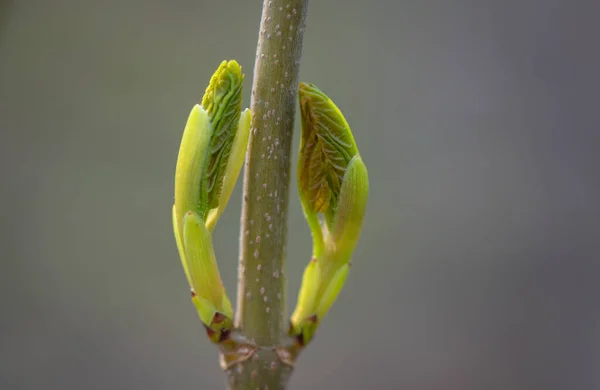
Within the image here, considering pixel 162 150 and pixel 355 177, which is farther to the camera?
pixel 162 150

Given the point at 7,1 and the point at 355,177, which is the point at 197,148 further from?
the point at 7,1

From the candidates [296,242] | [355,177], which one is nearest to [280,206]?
[355,177]

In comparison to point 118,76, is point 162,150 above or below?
below
